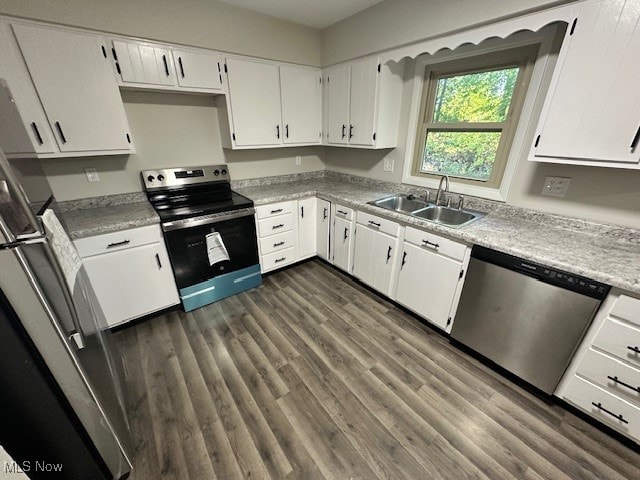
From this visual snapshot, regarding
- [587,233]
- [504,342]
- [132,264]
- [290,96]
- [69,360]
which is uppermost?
[290,96]

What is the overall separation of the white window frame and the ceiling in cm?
79

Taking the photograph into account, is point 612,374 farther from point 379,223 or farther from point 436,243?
point 379,223

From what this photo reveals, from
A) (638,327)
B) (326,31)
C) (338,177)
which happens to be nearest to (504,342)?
(638,327)

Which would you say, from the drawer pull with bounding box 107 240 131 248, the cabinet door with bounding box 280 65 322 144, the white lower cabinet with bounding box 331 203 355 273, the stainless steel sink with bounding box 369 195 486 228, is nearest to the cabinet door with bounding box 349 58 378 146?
the cabinet door with bounding box 280 65 322 144

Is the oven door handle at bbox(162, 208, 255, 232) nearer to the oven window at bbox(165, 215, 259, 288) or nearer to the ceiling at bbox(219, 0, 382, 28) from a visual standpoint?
the oven window at bbox(165, 215, 259, 288)

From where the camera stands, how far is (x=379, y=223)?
2289 mm

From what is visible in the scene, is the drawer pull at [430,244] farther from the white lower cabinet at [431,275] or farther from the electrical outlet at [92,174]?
the electrical outlet at [92,174]

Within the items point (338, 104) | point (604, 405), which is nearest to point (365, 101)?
point (338, 104)

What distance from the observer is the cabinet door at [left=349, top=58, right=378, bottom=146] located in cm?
237

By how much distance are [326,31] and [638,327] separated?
3432 millimetres

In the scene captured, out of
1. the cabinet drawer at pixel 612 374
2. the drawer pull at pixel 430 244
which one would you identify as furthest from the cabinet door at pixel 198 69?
the cabinet drawer at pixel 612 374

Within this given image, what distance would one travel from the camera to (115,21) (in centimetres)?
184

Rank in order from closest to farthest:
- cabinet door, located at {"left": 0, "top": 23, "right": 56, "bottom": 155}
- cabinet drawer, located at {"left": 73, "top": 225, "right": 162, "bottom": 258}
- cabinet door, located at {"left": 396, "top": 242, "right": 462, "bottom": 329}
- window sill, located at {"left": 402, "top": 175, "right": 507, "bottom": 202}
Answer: cabinet door, located at {"left": 0, "top": 23, "right": 56, "bottom": 155}, cabinet drawer, located at {"left": 73, "top": 225, "right": 162, "bottom": 258}, cabinet door, located at {"left": 396, "top": 242, "right": 462, "bottom": 329}, window sill, located at {"left": 402, "top": 175, "right": 507, "bottom": 202}

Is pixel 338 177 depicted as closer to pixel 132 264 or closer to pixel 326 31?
pixel 326 31
